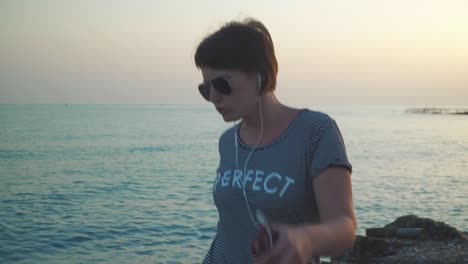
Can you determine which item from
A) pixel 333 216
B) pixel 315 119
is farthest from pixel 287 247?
pixel 315 119

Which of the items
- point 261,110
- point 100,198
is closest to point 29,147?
point 100,198

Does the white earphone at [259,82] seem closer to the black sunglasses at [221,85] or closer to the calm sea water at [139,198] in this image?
the black sunglasses at [221,85]

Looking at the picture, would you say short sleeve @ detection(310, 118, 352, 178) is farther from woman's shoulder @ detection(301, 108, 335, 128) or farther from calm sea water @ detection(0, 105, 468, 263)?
calm sea water @ detection(0, 105, 468, 263)

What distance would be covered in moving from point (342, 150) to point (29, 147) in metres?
55.7

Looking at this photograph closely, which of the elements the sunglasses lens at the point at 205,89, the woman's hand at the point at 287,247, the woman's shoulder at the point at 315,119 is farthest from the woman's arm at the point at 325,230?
the sunglasses lens at the point at 205,89

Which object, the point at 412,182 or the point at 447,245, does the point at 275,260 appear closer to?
the point at 447,245

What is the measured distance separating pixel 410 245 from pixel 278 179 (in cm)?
1135

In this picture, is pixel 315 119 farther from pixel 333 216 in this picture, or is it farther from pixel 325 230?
pixel 325 230

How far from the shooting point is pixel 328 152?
5.97ft

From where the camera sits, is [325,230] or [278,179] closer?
[325,230]

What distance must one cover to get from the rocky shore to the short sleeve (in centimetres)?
942

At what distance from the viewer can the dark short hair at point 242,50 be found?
2037 millimetres

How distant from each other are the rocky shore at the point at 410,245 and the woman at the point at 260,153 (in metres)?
9.14

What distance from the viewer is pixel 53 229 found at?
18172 millimetres
